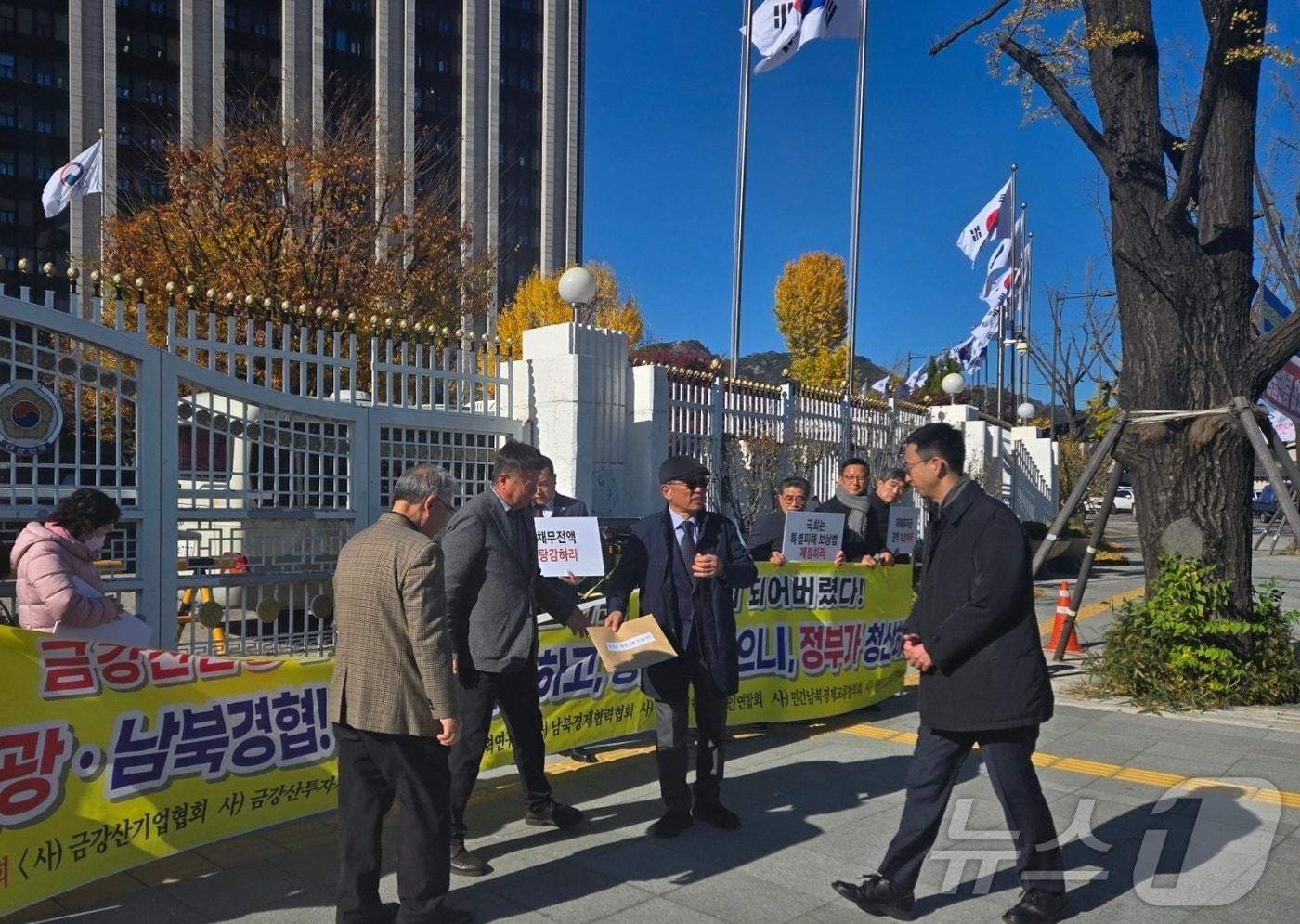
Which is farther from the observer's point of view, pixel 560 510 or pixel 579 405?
pixel 579 405

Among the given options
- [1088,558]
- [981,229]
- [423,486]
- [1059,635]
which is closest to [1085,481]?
[1088,558]

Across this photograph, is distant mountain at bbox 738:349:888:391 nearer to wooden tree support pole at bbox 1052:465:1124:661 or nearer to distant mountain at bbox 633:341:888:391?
distant mountain at bbox 633:341:888:391

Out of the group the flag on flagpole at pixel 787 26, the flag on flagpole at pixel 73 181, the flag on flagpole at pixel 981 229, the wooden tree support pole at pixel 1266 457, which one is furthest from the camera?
the flag on flagpole at pixel 981 229

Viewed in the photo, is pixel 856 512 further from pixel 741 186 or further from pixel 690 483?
pixel 741 186

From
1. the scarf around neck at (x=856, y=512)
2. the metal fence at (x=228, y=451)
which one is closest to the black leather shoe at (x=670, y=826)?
the scarf around neck at (x=856, y=512)

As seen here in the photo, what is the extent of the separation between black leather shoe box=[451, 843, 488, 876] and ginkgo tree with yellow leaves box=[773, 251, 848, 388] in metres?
52.8

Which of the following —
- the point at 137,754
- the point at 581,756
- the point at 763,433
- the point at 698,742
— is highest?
the point at 763,433

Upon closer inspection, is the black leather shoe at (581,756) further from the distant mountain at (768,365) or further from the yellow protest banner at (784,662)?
the distant mountain at (768,365)

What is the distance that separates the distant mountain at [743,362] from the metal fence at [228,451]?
9.16 metres

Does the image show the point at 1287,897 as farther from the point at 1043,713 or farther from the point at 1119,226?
the point at 1119,226

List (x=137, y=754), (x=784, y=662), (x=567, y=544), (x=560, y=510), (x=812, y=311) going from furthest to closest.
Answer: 1. (x=812, y=311)
2. (x=560, y=510)
3. (x=784, y=662)
4. (x=567, y=544)
5. (x=137, y=754)

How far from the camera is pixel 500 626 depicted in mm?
4777

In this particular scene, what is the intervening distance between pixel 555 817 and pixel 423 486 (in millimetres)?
2044

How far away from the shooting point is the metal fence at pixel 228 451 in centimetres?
668
